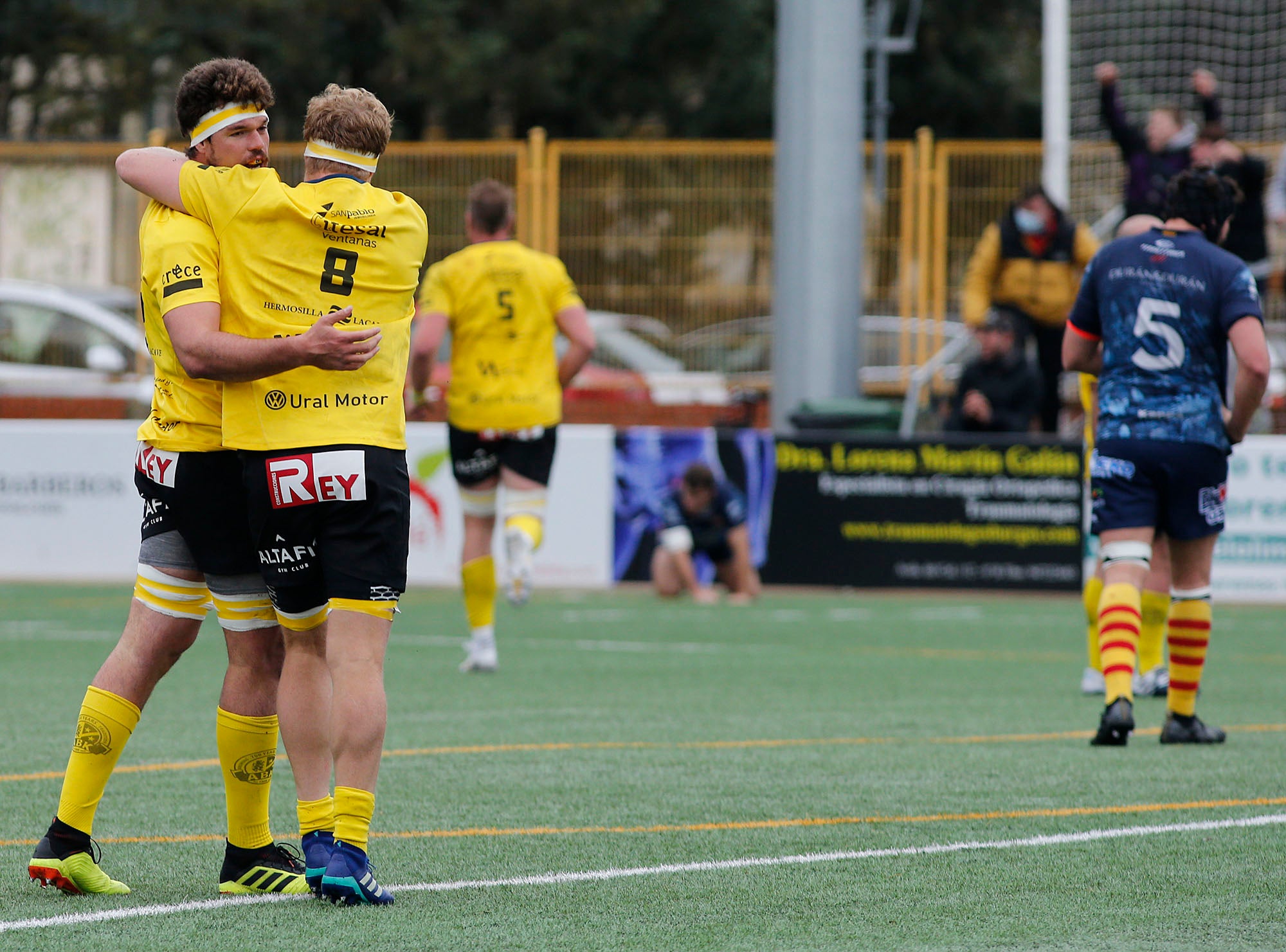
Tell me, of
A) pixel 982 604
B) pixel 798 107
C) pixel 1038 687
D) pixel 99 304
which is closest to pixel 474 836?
pixel 1038 687

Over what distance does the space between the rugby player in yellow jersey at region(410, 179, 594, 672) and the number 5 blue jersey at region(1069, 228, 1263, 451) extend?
10.4 feet

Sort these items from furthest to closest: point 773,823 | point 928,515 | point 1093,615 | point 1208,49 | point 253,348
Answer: point 1208,49 < point 928,515 < point 1093,615 < point 773,823 < point 253,348

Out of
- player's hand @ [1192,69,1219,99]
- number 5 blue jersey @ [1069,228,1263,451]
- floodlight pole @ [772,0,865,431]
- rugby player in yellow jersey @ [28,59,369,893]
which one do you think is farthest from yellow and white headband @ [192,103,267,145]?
floodlight pole @ [772,0,865,431]

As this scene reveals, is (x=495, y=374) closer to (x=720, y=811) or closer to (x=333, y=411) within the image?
(x=720, y=811)

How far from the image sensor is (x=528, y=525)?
9.48m

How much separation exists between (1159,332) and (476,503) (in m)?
3.65

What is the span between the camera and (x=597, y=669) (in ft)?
30.8

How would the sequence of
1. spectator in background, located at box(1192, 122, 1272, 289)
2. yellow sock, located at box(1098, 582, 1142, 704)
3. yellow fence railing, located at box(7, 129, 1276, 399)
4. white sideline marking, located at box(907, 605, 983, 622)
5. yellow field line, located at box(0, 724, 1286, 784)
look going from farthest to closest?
1. yellow fence railing, located at box(7, 129, 1276, 399)
2. spectator in background, located at box(1192, 122, 1272, 289)
3. white sideline marking, located at box(907, 605, 983, 622)
4. yellow sock, located at box(1098, 582, 1142, 704)
5. yellow field line, located at box(0, 724, 1286, 784)

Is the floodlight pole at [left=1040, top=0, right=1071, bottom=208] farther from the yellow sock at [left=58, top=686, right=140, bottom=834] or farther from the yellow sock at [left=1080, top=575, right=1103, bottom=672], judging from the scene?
the yellow sock at [left=58, top=686, right=140, bottom=834]

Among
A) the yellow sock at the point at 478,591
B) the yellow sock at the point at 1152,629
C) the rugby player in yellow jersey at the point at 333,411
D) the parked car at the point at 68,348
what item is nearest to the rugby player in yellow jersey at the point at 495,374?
the yellow sock at the point at 478,591

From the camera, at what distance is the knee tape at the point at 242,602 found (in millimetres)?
4383

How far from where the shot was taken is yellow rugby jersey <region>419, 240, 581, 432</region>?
933 centimetres

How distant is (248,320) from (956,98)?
29.2 m

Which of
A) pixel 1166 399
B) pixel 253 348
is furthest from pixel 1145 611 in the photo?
pixel 253 348
